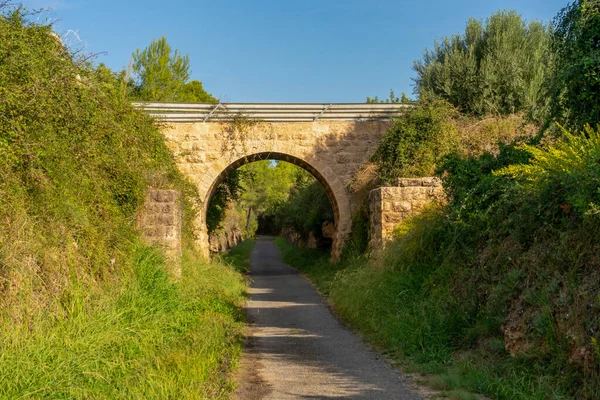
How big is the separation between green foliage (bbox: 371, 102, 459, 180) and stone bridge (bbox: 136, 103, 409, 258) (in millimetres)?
1142

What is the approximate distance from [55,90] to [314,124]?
38.9ft

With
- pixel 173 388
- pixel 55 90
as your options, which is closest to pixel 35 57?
pixel 55 90

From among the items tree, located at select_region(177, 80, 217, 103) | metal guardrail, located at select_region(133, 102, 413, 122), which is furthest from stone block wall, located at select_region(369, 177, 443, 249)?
tree, located at select_region(177, 80, 217, 103)

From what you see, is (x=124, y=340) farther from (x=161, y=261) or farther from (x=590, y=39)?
(x=590, y=39)

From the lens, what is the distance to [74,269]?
20.0 feet

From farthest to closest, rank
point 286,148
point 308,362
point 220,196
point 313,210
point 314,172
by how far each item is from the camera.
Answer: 1. point 313,210
2. point 220,196
3. point 314,172
4. point 286,148
5. point 308,362

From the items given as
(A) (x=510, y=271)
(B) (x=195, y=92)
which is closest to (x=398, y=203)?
(A) (x=510, y=271)

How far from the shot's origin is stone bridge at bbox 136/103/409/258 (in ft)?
57.3

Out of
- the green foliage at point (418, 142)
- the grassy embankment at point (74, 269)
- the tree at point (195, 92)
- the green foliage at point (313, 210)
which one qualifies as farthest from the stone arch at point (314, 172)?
the tree at point (195, 92)

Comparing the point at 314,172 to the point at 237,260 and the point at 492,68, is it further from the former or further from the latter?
the point at 237,260

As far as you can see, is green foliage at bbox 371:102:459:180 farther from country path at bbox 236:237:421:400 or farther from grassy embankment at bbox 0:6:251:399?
grassy embankment at bbox 0:6:251:399

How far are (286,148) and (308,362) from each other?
11259 mm

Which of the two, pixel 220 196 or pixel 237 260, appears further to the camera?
pixel 237 260

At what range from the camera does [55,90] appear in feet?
A: 20.7
